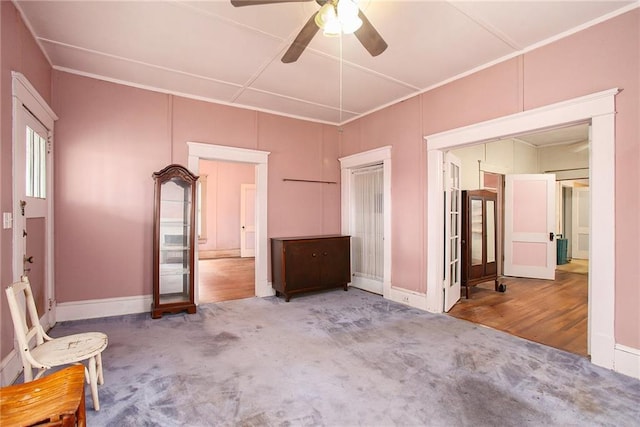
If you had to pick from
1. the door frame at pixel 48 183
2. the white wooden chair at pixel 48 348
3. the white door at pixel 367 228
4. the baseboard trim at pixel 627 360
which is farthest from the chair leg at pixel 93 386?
the baseboard trim at pixel 627 360

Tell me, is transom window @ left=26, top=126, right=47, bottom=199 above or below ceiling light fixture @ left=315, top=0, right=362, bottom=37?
below

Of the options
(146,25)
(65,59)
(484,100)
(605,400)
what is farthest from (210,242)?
(605,400)

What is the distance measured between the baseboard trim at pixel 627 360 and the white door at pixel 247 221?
798 cm

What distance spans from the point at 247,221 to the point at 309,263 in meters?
5.09

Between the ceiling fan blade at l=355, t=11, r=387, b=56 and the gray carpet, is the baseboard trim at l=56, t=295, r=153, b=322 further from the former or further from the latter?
the ceiling fan blade at l=355, t=11, r=387, b=56

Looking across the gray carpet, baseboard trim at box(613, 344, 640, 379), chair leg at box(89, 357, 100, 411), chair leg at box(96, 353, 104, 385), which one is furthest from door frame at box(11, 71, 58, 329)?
baseboard trim at box(613, 344, 640, 379)

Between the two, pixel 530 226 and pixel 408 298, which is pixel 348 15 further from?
pixel 530 226

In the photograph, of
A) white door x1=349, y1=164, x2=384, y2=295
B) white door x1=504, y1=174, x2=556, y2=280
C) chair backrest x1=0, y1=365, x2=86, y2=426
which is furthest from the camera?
white door x1=504, y1=174, x2=556, y2=280

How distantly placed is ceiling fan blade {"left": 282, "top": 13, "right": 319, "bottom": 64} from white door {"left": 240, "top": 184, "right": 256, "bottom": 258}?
22.6 feet

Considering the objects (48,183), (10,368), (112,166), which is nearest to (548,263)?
(112,166)

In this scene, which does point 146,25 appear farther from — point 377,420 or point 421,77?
point 377,420

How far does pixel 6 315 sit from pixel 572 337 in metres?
5.07

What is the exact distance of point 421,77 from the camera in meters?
3.73

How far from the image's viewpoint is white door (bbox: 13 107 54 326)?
2.52 m
